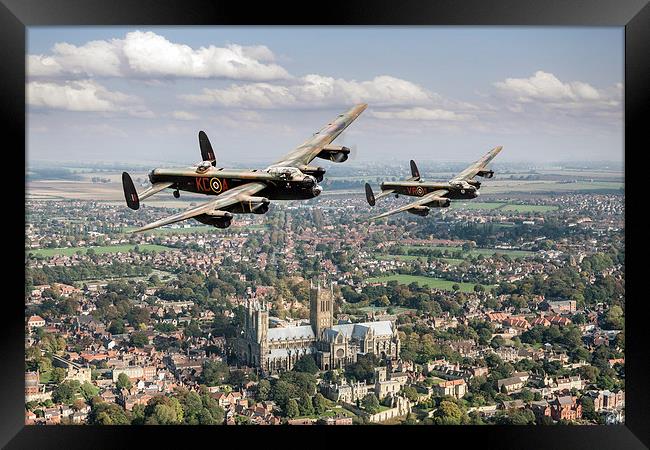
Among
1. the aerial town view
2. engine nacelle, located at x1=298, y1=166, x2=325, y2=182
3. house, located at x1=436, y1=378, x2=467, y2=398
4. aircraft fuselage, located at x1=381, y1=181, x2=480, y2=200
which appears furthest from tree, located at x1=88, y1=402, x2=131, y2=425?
engine nacelle, located at x1=298, y1=166, x2=325, y2=182

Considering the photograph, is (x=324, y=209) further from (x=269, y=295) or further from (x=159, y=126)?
(x=269, y=295)

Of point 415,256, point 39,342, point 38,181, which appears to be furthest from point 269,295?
point 38,181

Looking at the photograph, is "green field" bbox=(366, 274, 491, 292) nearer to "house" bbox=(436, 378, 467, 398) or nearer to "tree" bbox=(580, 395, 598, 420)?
"house" bbox=(436, 378, 467, 398)

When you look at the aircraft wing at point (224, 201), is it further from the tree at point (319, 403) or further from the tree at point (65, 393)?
the tree at point (319, 403)

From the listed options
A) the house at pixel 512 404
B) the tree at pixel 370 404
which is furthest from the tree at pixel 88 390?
the house at pixel 512 404

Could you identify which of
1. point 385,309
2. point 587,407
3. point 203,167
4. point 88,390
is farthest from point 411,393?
point 203,167

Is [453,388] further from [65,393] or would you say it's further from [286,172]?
[286,172]
